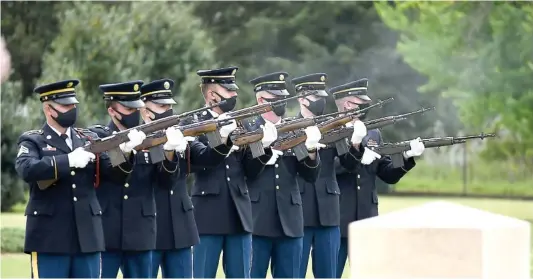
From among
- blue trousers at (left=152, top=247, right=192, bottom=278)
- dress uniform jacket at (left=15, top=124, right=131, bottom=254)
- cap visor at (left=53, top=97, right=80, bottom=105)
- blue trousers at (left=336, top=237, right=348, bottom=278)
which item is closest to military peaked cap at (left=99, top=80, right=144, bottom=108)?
cap visor at (left=53, top=97, right=80, bottom=105)

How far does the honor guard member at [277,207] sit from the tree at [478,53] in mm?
14246

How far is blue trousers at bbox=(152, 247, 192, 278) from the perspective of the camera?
857 cm

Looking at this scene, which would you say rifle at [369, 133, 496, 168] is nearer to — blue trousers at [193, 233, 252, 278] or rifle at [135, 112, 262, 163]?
blue trousers at [193, 233, 252, 278]

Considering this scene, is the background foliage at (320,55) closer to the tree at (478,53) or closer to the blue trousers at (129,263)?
the tree at (478,53)

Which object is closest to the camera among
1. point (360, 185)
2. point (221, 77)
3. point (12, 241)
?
point (221, 77)

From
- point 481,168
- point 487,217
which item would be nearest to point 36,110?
point 487,217

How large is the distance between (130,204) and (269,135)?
107cm

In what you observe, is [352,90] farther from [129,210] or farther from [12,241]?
[12,241]

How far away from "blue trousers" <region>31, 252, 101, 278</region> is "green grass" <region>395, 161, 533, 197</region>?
898 inches

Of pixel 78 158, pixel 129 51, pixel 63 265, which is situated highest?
pixel 129 51

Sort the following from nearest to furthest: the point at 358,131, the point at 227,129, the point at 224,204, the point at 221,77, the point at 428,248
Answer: the point at 428,248
the point at 227,129
the point at 221,77
the point at 224,204
the point at 358,131

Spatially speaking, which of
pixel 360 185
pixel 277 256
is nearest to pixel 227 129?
pixel 277 256

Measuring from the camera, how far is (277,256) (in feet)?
31.9

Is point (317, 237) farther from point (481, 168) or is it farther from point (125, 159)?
point (481, 168)
